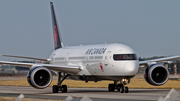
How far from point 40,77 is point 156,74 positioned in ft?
30.0

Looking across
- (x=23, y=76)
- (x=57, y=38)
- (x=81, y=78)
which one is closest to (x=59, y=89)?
(x=81, y=78)

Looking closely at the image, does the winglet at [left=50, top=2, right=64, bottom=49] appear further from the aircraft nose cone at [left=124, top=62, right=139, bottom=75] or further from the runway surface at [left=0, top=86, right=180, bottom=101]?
the aircraft nose cone at [left=124, top=62, right=139, bottom=75]

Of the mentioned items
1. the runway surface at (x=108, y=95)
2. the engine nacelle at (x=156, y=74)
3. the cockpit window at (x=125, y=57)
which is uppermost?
the cockpit window at (x=125, y=57)

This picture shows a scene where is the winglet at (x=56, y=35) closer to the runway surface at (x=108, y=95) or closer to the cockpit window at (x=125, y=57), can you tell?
the runway surface at (x=108, y=95)

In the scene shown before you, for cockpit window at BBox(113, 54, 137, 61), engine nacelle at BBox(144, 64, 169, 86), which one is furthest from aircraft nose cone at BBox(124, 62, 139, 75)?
engine nacelle at BBox(144, 64, 169, 86)

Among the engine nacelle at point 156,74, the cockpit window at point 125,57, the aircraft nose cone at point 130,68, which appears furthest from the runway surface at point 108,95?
the cockpit window at point 125,57

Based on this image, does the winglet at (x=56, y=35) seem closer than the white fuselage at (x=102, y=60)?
No

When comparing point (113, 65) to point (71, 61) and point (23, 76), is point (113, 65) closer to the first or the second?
point (71, 61)

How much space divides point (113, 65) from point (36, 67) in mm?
5940

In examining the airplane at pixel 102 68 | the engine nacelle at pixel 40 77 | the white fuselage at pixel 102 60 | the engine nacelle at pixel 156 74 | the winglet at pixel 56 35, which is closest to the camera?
the white fuselage at pixel 102 60

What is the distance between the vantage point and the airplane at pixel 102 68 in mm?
26898

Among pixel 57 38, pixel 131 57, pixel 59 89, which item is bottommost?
pixel 59 89

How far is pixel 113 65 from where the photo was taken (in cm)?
2734

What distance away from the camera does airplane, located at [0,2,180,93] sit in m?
26.9
